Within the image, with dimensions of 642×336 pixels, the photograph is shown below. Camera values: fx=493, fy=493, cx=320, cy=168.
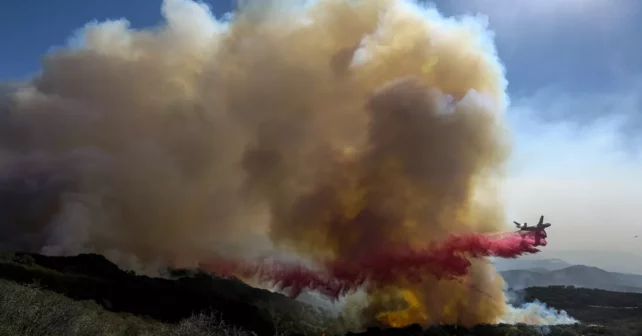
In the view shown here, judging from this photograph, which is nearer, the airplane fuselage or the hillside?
the airplane fuselage

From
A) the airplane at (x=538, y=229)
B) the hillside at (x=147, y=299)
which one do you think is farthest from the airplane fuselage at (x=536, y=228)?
the hillside at (x=147, y=299)

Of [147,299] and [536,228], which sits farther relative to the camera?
[147,299]

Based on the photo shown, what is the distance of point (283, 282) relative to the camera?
15750 cm

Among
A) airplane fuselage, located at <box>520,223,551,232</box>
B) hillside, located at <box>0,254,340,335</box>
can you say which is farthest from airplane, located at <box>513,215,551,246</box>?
hillside, located at <box>0,254,340,335</box>

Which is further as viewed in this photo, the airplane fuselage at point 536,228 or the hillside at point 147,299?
the hillside at point 147,299

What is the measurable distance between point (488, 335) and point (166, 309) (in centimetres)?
11304

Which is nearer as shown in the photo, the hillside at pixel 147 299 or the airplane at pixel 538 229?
the airplane at pixel 538 229

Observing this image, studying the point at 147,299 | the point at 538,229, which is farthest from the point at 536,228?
the point at 147,299

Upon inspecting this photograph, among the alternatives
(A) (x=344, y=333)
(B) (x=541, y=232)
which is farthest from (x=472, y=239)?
(A) (x=344, y=333)

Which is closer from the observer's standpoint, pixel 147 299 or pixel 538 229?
pixel 538 229

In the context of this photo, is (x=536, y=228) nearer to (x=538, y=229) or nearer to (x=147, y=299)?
(x=538, y=229)

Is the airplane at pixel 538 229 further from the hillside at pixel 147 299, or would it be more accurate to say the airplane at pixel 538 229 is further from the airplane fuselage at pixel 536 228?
the hillside at pixel 147 299

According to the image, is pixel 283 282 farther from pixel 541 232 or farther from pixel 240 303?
pixel 541 232

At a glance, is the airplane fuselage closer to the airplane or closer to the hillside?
the airplane
